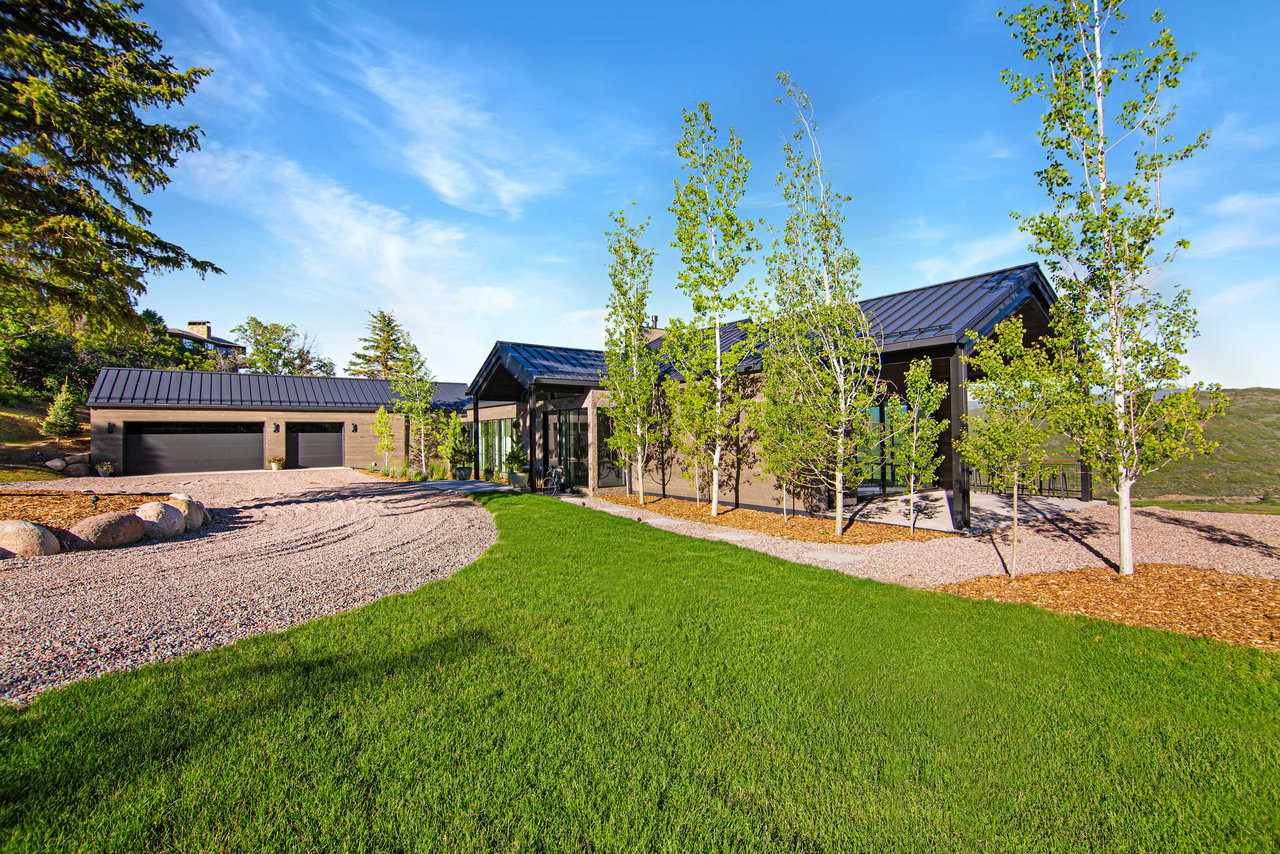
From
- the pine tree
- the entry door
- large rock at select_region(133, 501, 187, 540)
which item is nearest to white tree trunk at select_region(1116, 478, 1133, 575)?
the entry door

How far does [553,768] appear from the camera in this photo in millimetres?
2645

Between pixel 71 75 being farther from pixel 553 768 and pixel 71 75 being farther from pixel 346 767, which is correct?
pixel 553 768

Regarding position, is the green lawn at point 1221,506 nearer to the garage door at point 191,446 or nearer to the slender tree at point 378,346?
the garage door at point 191,446

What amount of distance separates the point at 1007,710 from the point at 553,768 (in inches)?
109

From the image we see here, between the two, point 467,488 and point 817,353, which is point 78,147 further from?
point 817,353

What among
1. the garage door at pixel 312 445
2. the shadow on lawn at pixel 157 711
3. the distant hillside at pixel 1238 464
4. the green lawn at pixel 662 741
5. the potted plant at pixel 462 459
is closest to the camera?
the green lawn at pixel 662 741

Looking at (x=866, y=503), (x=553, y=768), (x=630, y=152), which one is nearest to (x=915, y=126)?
(x=630, y=152)

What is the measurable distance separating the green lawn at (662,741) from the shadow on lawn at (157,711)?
17 mm

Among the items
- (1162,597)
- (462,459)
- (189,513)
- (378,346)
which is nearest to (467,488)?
(462,459)

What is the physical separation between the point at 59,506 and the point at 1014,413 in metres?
14.9

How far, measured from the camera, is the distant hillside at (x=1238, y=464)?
1269cm

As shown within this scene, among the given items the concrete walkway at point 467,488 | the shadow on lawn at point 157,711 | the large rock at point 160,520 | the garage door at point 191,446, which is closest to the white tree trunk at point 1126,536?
the shadow on lawn at point 157,711

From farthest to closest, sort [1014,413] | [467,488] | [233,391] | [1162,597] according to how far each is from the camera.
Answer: [233,391]
[467,488]
[1014,413]
[1162,597]

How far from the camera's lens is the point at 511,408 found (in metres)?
19.0
